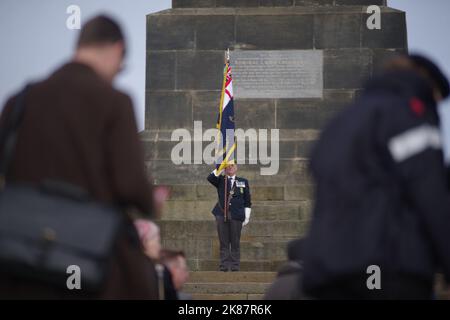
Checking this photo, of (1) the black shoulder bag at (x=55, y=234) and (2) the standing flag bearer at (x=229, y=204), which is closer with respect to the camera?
(1) the black shoulder bag at (x=55, y=234)

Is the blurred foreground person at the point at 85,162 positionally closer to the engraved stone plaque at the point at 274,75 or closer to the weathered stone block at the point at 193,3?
the engraved stone plaque at the point at 274,75

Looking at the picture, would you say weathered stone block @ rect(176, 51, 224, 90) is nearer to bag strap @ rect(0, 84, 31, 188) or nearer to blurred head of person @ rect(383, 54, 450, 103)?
blurred head of person @ rect(383, 54, 450, 103)

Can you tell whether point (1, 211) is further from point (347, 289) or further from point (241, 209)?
point (241, 209)

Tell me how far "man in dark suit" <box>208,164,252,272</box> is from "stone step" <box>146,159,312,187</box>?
8.26 ft

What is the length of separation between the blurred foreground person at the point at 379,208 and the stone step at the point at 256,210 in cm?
1244

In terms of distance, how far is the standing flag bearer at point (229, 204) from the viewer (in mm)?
13922

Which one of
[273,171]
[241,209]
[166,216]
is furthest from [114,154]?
[273,171]

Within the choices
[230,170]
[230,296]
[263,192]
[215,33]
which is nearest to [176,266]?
[230,296]

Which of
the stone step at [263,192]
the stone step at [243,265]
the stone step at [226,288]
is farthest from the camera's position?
the stone step at [263,192]

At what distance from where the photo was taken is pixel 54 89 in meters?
3.53

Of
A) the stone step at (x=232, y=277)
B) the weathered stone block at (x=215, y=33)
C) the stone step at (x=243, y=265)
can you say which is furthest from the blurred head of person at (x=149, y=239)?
the weathered stone block at (x=215, y=33)

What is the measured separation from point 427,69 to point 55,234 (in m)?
1.53

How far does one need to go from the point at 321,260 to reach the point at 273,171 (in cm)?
1397

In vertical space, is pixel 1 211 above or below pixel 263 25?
below
